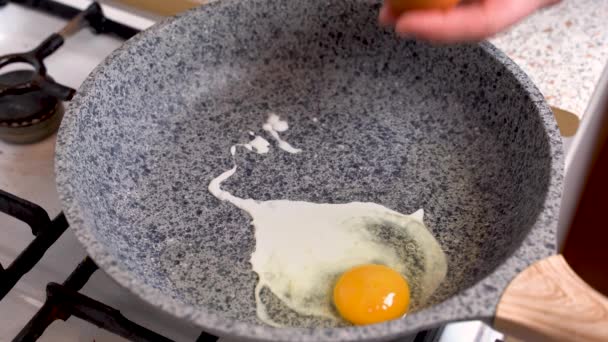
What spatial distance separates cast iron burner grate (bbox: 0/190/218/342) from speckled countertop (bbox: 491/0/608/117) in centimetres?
52

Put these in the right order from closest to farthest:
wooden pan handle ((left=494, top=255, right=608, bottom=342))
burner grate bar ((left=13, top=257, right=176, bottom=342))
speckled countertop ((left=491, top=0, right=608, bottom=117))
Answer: wooden pan handle ((left=494, top=255, right=608, bottom=342))
burner grate bar ((left=13, top=257, right=176, bottom=342))
speckled countertop ((left=491, top=0, right=608, bottom=117))

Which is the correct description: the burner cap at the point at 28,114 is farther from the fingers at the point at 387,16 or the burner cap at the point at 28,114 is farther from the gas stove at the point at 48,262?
the fingers at the point at 387,16

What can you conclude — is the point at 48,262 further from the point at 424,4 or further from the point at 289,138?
the point at 424,4

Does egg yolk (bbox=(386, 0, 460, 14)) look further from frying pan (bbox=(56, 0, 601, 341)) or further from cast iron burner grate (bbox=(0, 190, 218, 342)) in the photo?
cast iron burner grate (bbox=(0, 190, 218, 342))

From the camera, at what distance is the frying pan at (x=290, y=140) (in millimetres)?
649

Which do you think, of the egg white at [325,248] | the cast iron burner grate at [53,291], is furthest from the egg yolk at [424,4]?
the cast iron burner grate at [53,291]

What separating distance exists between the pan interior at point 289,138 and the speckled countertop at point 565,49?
10cm

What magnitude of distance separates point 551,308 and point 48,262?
53cm

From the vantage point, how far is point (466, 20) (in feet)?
2.01

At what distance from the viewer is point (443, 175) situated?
2.53 ft

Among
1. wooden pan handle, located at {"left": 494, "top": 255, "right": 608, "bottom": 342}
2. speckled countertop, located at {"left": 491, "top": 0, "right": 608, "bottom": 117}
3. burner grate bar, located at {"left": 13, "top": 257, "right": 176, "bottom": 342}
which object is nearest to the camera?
wooden pan handle, located at {"left": 494, "top": 255, "right": 608, "bottom": 342}

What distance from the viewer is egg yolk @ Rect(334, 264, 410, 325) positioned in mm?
602

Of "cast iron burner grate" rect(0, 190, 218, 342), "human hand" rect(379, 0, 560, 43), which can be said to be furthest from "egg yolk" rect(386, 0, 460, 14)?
"cast iron burner grate" rect(0, 190, 218, 342)

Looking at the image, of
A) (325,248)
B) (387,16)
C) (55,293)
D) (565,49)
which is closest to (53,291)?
(55,293)
